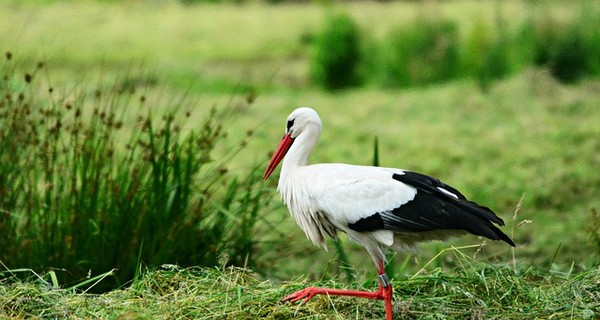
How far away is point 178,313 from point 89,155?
3.17ft

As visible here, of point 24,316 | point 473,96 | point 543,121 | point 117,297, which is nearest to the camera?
point 24,316

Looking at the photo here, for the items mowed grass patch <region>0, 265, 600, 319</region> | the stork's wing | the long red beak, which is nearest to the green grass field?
mowed grass patch <region>0, 265, 600, 319</region>

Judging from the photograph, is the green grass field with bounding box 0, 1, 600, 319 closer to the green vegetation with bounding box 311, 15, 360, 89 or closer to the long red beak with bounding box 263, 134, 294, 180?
the green vegetation with bounding box 311, 15, 360, 89

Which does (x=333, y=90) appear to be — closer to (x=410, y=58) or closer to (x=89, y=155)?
(x=410, y=58)

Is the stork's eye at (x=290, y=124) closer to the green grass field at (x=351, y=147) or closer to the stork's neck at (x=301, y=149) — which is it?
the stork's neck at (x=301, y=149)

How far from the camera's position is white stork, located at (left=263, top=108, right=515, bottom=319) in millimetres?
2973

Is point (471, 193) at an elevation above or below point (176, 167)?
below

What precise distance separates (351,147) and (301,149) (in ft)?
11.1

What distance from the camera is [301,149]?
3.27 metres

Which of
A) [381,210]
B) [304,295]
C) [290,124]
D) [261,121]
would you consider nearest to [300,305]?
[304,295]

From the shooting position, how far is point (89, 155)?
375 cm

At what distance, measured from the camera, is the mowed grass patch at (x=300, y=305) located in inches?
119

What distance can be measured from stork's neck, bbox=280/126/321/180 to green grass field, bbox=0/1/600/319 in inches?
14.5

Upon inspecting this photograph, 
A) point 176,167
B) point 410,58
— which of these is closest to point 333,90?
point 410,58
